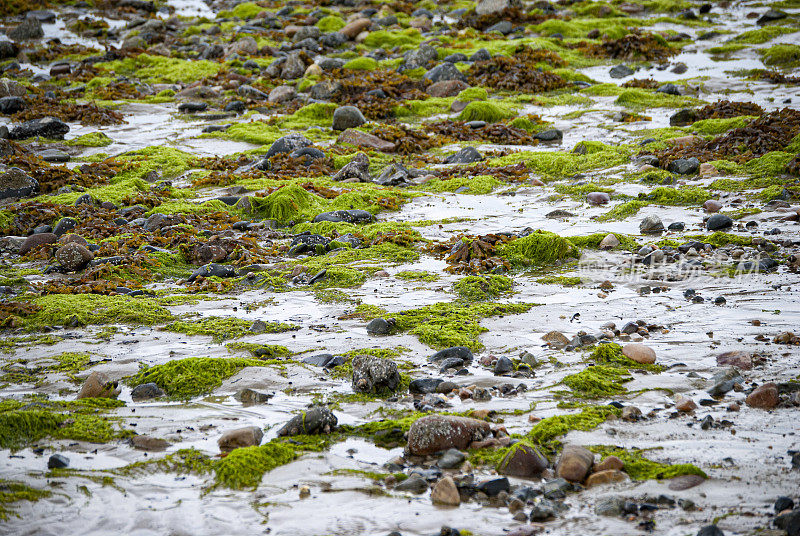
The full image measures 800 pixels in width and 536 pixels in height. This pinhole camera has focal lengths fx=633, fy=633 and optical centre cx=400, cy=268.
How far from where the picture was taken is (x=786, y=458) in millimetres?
2961

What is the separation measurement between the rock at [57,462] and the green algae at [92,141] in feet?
29.1

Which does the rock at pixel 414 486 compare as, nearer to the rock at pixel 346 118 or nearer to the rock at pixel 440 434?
the rock at pixel 440 434

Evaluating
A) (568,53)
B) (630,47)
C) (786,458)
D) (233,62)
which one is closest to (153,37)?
(233,62)

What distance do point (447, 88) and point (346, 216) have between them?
638 centimetres

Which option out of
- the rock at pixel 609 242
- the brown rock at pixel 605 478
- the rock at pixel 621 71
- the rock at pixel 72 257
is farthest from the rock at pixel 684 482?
the rock at pixel 621 71

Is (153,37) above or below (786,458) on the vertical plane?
above

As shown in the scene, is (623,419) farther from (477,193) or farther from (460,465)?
(477,193)

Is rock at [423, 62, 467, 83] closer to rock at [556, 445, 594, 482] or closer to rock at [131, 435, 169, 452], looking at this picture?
rock at [131, 435, 169, 452]

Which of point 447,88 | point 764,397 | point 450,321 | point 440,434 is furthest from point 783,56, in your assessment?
point 440,434

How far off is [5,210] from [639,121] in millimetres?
9485

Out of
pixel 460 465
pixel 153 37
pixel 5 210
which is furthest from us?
pixel 153 37

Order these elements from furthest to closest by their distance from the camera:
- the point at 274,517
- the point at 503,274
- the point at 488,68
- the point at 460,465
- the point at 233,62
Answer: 1. the point at 233,62
2. the point at 488,68
3. the point at 503,274
4. the point at 460,465
5. the point at 274,517

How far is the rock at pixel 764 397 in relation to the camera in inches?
136

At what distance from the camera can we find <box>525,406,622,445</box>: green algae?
340 cm
